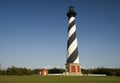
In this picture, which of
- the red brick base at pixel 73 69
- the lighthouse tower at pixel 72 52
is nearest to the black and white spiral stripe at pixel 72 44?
the lighthouse tower at pixel 72 52

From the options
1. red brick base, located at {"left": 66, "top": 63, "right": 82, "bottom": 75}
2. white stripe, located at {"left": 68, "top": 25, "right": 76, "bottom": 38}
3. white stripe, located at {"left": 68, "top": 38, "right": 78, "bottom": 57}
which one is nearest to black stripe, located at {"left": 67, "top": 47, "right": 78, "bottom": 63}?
white stripe, located at {"left": 68, "top": 38, "right": 78, "bottom": 57}

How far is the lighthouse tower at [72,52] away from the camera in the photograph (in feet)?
130

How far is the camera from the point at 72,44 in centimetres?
4012

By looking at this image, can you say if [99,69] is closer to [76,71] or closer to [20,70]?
[76,71]

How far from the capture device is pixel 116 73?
43250 mm

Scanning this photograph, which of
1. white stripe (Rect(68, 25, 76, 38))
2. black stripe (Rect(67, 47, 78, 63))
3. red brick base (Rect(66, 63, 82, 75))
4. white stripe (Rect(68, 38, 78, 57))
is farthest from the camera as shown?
white stripe (Rect(68, 25, 76, 38))

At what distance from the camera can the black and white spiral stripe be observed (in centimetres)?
3966

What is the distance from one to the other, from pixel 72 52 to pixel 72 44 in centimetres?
145

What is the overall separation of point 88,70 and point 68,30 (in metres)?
15.2

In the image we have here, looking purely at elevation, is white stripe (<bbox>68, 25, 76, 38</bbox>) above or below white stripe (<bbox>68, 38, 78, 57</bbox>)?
above

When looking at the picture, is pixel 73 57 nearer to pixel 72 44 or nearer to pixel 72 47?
pixel 72 47

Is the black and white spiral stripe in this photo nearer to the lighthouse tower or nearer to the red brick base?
the lighthouse tower

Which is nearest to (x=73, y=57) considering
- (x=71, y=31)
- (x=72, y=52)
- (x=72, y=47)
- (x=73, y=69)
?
(x=72, y=52)

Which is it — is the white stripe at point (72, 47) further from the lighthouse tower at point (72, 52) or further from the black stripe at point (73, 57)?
the black stripe at point (73, 57)
